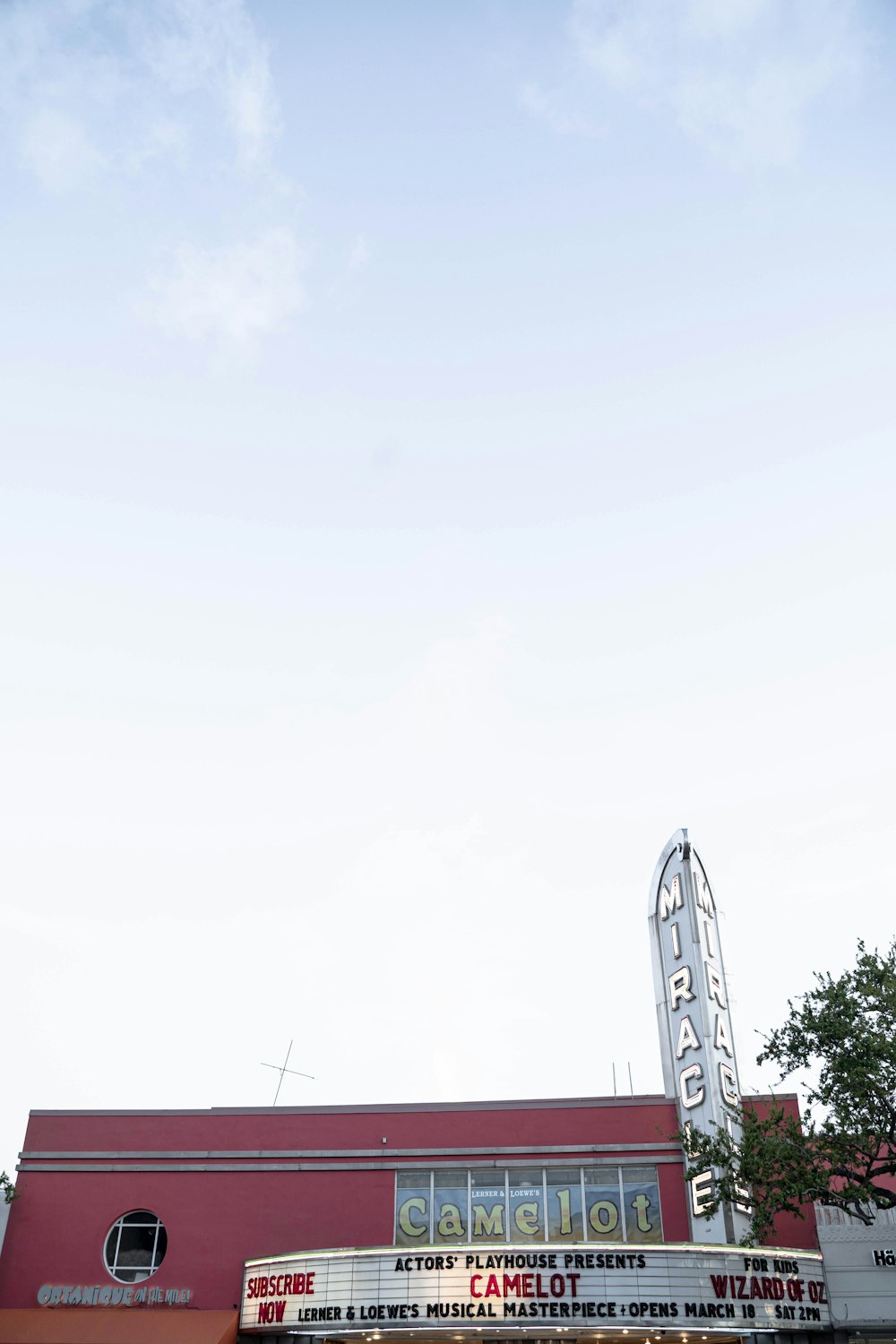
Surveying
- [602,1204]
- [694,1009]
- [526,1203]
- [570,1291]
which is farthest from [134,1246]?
[694,1009]

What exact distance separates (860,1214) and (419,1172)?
1134 cm

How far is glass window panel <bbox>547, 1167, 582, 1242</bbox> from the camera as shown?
28953mm

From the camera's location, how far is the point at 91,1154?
31.1 metres

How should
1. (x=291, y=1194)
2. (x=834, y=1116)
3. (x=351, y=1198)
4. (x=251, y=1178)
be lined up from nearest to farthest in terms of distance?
1. (x=834, y=1116)
2. (x=351, y=1198)
3. (x=291, y=1194)
4. (x=251, y=1178)

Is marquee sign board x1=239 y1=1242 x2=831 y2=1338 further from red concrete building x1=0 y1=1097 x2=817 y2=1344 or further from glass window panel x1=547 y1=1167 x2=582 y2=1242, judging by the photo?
glass window panel x1=547 y1=1167 x2=582 y2=1242

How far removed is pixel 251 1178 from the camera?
30.3m

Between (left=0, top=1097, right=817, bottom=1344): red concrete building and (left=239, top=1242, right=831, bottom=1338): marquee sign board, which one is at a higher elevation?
(left=0, top=1097, right=817, bottom=1344): red concrete building

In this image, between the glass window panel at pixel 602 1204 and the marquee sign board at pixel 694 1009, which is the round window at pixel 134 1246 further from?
the marquee sign board at pixel 694 1009

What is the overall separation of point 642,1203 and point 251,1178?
1050 cm

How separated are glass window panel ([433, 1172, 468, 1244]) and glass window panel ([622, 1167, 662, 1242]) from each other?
429cm

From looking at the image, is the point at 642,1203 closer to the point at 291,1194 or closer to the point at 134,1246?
the point at 291,1194

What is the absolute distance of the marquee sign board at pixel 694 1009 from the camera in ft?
92.5

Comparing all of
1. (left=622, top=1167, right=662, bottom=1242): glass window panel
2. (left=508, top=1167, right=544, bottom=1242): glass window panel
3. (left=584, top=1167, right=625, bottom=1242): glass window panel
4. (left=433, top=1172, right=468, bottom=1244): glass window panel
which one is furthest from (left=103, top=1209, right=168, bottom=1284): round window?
(left=622, top=1167, right=662, bottom=1242): glass window panel

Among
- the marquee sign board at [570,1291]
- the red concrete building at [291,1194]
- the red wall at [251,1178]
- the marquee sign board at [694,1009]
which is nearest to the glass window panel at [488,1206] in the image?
the red concrete building at [291,1194]
